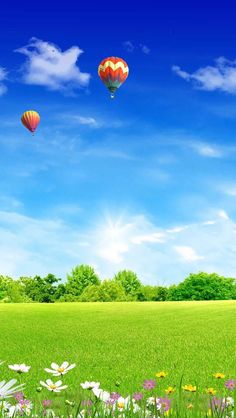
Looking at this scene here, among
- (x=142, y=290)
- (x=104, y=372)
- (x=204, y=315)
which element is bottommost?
(x=104, y=372)

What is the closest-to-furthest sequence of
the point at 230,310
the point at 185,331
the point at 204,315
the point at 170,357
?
the point at 170,357 → the point at 185,331 → the point at 204,315 → the point at 230,310

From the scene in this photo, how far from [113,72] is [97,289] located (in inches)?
914

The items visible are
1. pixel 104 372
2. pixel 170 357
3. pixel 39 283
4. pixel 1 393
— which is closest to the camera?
pixel 1 393

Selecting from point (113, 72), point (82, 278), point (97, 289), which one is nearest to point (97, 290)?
point (97, 289)

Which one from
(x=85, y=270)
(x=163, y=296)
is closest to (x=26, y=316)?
(x=163, y=296)

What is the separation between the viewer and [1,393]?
105cm

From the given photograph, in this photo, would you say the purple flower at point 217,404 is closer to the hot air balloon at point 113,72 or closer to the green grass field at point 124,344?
the green grass field at point 124,344

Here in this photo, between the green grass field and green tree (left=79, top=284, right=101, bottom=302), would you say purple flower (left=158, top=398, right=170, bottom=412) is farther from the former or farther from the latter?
green tree (left=79, top=284, right=101, bottom=302)

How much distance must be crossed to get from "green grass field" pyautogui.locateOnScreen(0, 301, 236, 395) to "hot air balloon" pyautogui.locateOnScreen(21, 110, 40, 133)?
43.0 feet

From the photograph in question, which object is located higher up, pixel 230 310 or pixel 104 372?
pixel 230 310

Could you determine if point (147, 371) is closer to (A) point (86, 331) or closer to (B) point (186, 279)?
(A) point (86, 331)

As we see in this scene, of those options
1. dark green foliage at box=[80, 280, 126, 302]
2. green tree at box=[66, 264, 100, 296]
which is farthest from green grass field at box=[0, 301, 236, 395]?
green tree at box=[66, 264, 100, 296]

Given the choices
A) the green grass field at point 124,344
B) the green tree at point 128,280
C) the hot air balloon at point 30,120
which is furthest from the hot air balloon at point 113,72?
the green tree at point 128,280

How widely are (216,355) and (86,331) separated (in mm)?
5302
